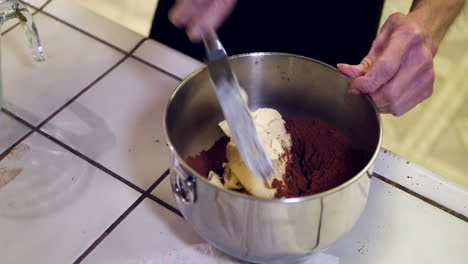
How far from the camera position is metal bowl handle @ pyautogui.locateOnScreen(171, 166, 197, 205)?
36 centimetres

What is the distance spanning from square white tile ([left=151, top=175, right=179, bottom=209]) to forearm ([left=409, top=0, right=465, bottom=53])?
0.96 ft

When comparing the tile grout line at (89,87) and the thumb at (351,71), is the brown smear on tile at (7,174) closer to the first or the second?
the tile grout line at (89,87)

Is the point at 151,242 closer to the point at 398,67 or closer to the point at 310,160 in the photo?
the point at 310,160

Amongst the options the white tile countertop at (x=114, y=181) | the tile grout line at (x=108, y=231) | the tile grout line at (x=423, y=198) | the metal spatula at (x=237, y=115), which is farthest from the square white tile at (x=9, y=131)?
the tile grout line at (x=423, y=198)

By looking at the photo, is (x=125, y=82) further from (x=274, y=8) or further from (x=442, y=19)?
(x=442, y=19)

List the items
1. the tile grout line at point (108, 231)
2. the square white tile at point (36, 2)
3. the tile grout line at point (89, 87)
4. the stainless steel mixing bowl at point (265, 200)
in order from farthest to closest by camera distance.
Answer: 1. the square white tile at point (36, 2)
2. the tile grout line at point (89, 87)
3. the tile grout line at point (108, 231)
4. the stainless steel mixing bowl at point (265, 200)

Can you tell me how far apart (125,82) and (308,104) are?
24 cm

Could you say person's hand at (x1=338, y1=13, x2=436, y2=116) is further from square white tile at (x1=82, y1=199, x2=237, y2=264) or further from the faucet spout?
the faucet spout

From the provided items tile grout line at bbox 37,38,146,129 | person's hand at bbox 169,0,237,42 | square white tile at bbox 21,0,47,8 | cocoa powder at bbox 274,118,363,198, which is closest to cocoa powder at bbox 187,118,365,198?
cocoa powder at bbox 274,118,363,198

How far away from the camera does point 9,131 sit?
55 cm

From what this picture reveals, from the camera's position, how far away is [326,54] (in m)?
0.63

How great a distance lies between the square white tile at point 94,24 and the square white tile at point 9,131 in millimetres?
163

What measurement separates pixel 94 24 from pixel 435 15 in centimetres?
42

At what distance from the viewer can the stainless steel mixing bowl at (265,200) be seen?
0.34 metres
